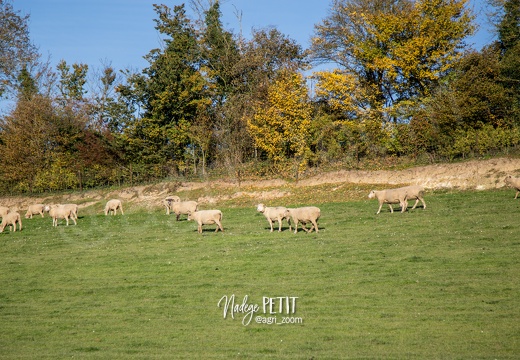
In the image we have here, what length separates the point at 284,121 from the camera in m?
54.5

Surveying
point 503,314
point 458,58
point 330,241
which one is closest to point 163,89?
point 458,58

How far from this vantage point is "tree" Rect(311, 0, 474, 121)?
5359cm

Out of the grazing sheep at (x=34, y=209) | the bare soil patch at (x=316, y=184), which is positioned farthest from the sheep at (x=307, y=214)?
the grazing sheep at (x=34, y=209)

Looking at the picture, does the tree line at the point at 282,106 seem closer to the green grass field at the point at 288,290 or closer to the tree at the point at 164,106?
the tree at the point at 164,106

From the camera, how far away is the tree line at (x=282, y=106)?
158ft

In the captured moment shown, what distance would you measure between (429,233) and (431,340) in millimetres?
12431

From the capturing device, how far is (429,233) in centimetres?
2648

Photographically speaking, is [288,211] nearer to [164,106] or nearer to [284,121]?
[284,121]

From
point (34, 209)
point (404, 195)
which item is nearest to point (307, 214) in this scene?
point (404, 195)

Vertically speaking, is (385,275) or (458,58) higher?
(458,58)

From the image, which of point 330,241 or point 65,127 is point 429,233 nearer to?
point 330,241

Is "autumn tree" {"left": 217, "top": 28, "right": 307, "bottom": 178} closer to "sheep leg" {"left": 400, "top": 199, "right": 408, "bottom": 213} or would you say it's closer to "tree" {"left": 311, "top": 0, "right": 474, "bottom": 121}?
"tree" {"left": 311, "top": 0, "right": 474, "bottom": 121}

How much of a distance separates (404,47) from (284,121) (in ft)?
41.5

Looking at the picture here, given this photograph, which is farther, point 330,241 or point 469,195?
point 469,195
